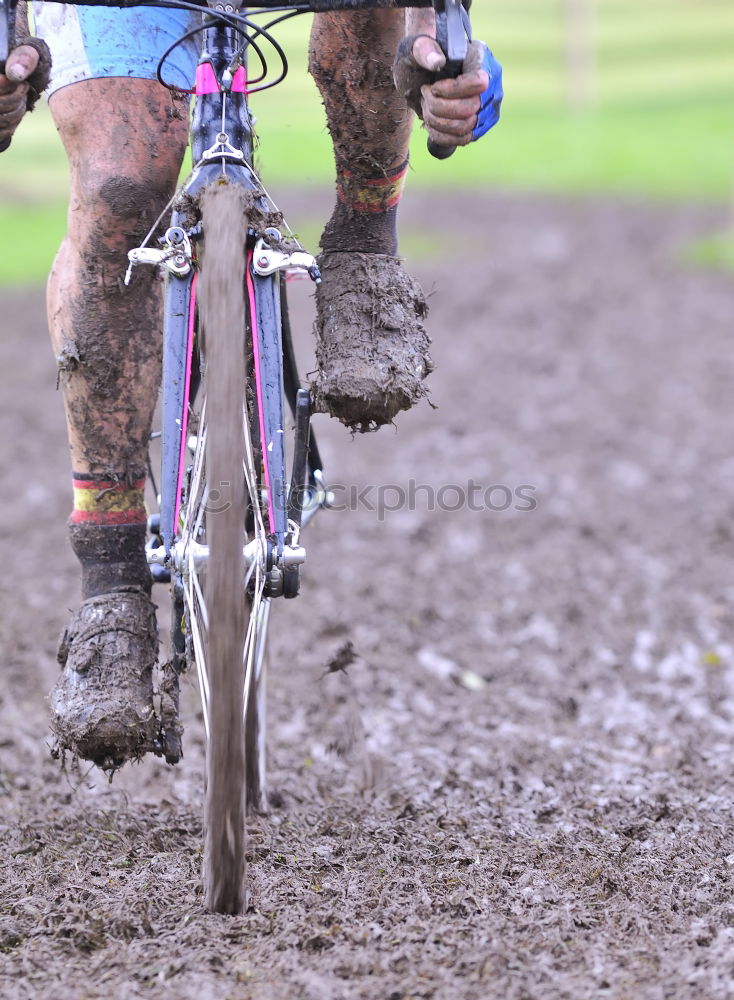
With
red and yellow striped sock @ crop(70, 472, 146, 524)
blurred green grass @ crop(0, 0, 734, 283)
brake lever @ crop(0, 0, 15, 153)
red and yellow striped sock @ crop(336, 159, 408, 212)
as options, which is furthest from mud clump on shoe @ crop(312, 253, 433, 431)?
blurred green grass @ crop(0, 0, 734, 283)

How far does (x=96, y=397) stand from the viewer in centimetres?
267

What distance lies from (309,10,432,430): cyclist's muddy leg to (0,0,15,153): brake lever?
2.28 feet

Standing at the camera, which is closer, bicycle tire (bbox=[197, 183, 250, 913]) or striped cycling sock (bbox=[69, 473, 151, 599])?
bicycle tire (bbox=[197, 183, 250, 913])

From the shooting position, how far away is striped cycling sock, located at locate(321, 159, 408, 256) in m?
2.74

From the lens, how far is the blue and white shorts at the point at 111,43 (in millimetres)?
2537

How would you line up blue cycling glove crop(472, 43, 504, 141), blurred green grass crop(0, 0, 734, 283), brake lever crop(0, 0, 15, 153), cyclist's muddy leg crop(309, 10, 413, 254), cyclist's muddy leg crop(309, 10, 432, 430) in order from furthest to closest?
blurred green grass crop(0, 0, 734, 283) < cyclist's muddy leg crop(309, 10, 413, 254) < cyclist's muddy leg crop(309, 10, 432, 430) < blue cycling glove crop(472, 43, 504, 141) < brake lever crop(0, 0, 15, 153)

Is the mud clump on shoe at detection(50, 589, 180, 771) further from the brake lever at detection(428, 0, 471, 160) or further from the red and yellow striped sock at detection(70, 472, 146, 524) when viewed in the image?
the brake lever at detection(428, 0, 471, 160)

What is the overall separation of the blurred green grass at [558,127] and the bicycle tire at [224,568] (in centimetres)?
782

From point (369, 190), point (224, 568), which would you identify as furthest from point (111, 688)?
point (369, 190)

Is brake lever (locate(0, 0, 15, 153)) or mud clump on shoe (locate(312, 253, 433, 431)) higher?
brake lever (locate(0, 0, 15, 153))

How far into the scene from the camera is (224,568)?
203cm

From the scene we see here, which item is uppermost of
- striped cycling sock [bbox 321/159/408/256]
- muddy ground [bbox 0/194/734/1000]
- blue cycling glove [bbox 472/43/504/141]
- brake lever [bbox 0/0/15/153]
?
brake lever [bbox 0/0/15/153]

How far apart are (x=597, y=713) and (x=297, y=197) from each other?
13649 millimetres

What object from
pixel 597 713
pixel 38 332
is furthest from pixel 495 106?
pixel 38 332
